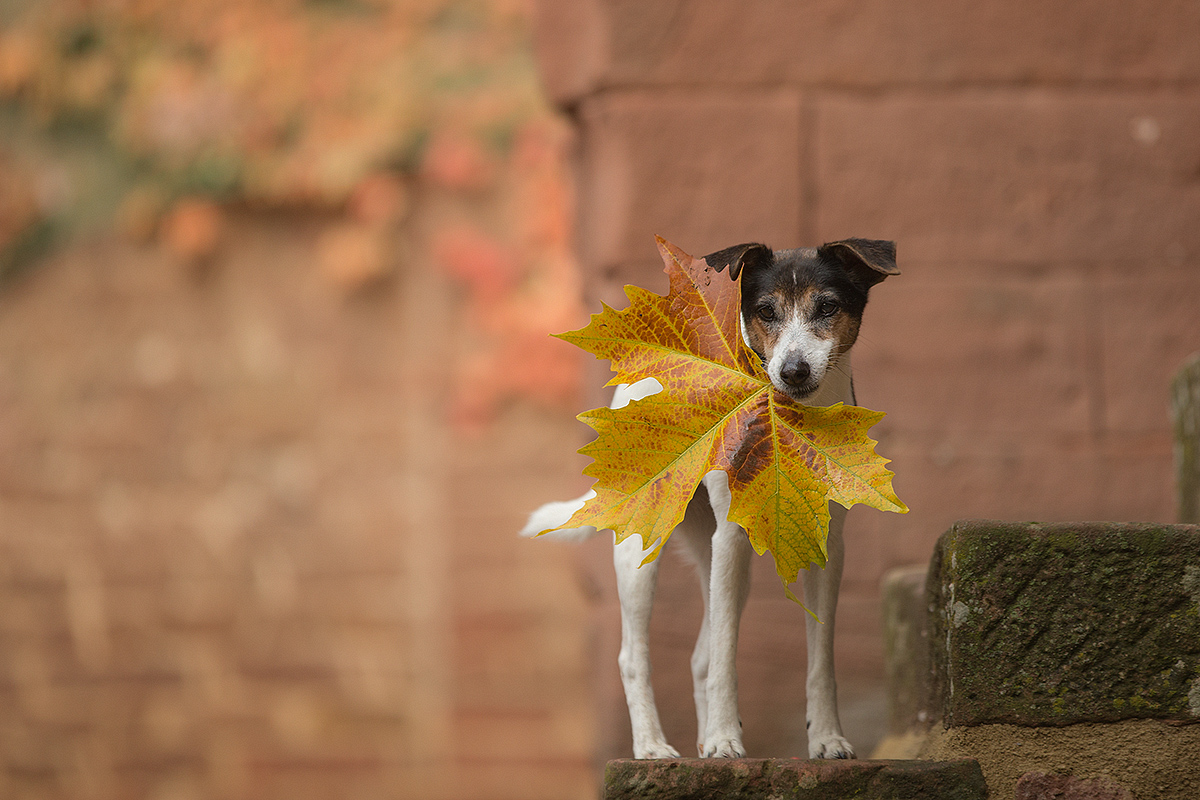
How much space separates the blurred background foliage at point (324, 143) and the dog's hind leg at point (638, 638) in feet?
12.6

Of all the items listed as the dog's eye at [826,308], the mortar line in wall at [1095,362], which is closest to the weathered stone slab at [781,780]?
the dog's eye at [826,308]

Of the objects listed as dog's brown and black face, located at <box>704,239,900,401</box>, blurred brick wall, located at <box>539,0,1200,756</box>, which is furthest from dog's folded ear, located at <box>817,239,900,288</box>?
blurred brick wall, located at <box>539,0,1200,756</box>

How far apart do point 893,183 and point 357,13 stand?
3951 millimetres

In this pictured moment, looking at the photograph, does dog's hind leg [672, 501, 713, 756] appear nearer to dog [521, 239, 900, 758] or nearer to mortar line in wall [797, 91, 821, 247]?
dog [521, 239, 900, 758]

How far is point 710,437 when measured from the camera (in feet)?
5.54

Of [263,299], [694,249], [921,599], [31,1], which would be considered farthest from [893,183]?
[31,1]

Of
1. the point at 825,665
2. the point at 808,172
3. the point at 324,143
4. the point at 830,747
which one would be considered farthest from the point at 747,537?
the point at 324,143

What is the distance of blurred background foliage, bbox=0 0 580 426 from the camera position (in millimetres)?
5945

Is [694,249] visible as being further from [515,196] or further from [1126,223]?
[515,196]

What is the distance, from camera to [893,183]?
137 inches

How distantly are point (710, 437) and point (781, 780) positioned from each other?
490 mm

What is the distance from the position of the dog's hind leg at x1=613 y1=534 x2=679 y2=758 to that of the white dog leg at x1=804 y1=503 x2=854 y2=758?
241mm

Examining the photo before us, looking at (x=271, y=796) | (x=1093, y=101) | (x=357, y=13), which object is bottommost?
(x=271, y=796)

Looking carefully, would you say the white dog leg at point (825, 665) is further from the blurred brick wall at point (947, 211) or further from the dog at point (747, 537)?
the blurred brick wall at point (947, 211)
